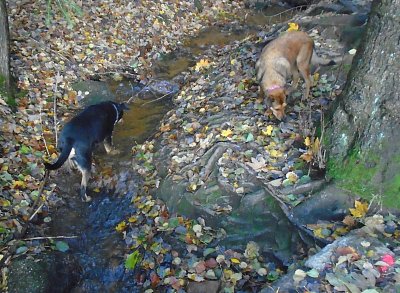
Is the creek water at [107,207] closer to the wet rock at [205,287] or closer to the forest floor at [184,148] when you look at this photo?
the forest floor at [184,148]

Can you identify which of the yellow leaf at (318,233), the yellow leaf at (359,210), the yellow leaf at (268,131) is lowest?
the yellow leaf at (318,233)

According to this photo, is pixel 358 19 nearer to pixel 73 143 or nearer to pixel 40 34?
pixel 73 143

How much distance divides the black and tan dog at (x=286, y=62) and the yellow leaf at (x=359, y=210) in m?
2.57

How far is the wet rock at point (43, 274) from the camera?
4.59m

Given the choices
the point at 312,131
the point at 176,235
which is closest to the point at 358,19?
the point at 312,131

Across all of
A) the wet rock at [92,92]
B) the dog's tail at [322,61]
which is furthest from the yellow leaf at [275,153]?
the wet rock at [92,92]

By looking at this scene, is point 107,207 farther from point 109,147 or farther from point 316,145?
point 316,145

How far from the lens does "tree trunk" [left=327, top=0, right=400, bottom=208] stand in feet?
14.0

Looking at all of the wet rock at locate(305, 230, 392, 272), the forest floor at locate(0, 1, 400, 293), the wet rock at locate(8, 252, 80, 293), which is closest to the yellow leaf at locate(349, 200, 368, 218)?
the forest floor at locate(0, 1, 400, 293)

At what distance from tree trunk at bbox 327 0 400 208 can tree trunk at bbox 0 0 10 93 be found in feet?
18.6

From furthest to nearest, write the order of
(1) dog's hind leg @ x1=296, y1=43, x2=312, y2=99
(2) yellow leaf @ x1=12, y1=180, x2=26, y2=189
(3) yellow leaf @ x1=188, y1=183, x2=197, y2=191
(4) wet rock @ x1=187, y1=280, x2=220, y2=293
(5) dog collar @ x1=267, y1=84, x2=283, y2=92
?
(1) dog's hind leg @ x1=296, y1=43, x2=312, y2=99 → (5) dog collar @ x1=267, y1=84, x2=283, y2=92 → (2) yellow leaf @ x1=12, y1=180, x2=26, y2=189 → (3) yellow leaf @ x1=188, y1=183, x2=197, y2=191 → (4) wet rock @ x1=187, y1=280, x2=220, y2=293

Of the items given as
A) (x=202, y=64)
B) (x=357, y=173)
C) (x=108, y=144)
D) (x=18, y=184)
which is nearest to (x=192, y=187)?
(x=357, y=173)

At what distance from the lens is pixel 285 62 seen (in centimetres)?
694

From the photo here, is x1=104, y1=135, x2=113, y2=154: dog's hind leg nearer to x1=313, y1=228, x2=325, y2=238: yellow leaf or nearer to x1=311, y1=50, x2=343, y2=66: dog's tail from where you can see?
x1=311, y1=50, x2=343, y2=66: dog's tail
